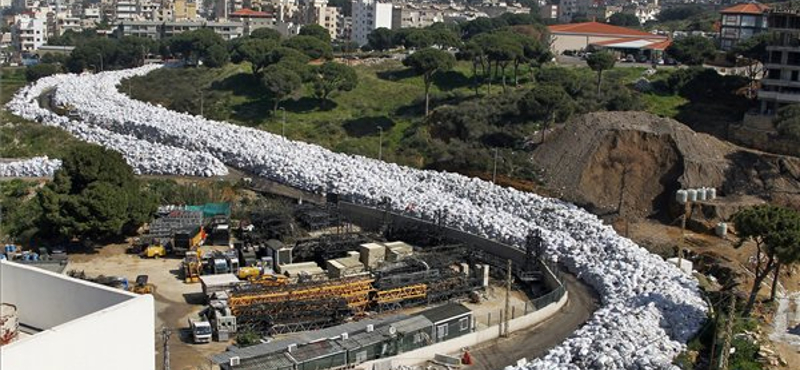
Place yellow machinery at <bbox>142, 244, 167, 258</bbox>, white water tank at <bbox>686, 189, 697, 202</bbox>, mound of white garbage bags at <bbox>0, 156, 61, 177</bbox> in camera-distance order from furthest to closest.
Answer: mound of white garbage bags at <bbox>0, 156, 61, 177</bbox>, white water tank at <bbox>686, 189, 697, 202</bbox>, yellow machinery at <bbox>142, 244, 167, 258</bbox>

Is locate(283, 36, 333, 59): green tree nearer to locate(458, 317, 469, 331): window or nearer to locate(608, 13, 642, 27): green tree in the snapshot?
locate(458, 317, 469, 331): window

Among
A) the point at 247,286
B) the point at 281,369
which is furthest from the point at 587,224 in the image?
the point at 281,369

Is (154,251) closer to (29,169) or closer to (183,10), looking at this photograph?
(29,169)

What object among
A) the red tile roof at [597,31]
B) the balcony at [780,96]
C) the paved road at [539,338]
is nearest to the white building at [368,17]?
the red tile roof at [597,31]

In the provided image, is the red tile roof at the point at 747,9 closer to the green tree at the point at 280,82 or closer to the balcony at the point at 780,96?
the balcony at the point at 780,96

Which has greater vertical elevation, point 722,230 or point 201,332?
point 722,230

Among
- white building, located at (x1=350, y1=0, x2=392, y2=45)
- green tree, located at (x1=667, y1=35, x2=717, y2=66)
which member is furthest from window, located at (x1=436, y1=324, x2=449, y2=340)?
white building, located at (x1=350, y1=0, x2=392, y2=45)

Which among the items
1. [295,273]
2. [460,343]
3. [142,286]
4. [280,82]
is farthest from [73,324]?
[280,82]
